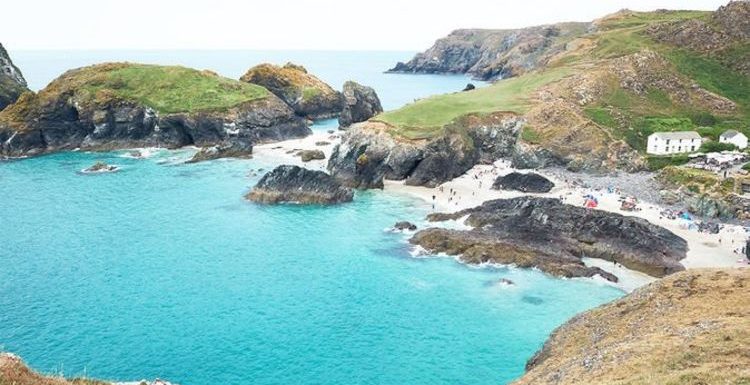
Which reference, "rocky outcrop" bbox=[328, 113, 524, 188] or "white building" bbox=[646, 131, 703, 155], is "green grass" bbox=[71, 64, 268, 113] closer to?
"rocky outcrop" bbox=[328, 113, 524, 188]

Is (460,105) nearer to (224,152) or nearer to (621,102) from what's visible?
(621,102)

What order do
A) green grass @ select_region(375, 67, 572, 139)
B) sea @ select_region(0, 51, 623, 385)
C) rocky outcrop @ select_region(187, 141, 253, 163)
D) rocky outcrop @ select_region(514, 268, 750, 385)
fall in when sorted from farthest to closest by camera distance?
rocky outcrop @ select_region(187, 141, 253, 163)
green grass @ select_region(375, 67, 572, 139)
sea @ select_region(0, 51, 623, 385)
rocky outcrop @ select_region(514, 268, 750, 385)

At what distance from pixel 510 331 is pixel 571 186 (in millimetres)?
46999

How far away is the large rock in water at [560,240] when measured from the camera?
2509 inches

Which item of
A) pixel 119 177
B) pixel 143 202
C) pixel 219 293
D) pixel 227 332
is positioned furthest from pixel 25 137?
pixel 227 332

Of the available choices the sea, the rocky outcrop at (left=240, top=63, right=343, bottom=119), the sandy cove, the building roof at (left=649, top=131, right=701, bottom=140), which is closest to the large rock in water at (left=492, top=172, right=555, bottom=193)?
the sandy cove

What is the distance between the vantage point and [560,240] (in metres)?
69.2

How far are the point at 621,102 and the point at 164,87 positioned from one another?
4225 inches

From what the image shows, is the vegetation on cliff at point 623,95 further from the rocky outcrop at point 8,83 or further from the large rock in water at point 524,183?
the rocky outcrop at point 8,83

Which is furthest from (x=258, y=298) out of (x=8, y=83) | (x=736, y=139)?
(x=8, y=83)

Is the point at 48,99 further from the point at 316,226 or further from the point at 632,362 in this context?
the point at 632,362

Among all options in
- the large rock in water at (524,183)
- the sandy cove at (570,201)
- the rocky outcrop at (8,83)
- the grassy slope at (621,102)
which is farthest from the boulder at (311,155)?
the rocky outcrop at (8,83)

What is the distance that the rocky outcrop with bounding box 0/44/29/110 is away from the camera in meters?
152

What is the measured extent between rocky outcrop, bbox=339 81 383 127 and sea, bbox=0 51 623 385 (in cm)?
6674
